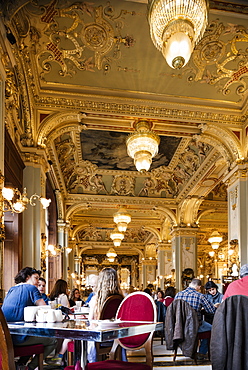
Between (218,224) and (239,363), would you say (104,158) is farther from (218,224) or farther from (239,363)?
(239,363)

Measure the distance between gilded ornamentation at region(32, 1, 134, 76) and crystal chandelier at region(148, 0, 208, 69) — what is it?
8.51 feet

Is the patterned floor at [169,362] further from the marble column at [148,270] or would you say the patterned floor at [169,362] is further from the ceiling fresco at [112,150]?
the marble column at [148,270]

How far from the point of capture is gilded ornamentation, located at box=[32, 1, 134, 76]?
627cm

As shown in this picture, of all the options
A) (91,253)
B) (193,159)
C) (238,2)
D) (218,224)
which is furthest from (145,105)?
(91,253)

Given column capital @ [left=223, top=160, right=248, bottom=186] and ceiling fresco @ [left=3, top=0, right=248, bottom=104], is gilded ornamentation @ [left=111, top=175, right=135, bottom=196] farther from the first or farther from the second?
ceiling fresco @ [left=3, top=0, right=248, bottom=104]

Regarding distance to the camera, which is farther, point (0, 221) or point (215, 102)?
point (215, 102)

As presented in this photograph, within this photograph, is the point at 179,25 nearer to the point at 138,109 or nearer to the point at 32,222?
the point at 138,109

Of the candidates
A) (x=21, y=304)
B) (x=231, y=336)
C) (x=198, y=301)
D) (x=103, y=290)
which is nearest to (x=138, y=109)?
(x=198, y=301)

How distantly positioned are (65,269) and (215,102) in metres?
9.59

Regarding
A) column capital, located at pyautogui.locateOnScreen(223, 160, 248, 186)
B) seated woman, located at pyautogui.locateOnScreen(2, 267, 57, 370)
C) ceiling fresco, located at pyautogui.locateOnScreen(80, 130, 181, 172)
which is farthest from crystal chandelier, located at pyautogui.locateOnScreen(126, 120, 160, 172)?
seated woman, located at pyautogui.locateOnScreen(2, 267, 57, 370)

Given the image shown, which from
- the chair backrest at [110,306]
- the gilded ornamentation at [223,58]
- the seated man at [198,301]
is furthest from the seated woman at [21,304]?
the gilded ornamentation at [223,58]

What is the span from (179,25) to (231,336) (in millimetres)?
2749

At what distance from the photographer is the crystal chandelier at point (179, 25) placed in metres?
3.72

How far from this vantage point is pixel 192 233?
15.5 metres
